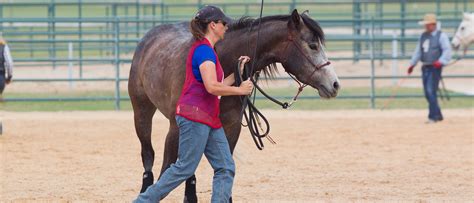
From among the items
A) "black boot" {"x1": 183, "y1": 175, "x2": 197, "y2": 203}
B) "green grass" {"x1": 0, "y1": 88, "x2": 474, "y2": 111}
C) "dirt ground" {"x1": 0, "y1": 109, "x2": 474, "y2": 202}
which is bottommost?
"green grass" {"x1": 0, "y1": 88, "x2": 474, "y2": 111}

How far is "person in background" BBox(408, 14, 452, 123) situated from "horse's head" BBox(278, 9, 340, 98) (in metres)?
9.00

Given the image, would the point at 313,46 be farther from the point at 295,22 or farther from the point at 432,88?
→ the point at 432,88

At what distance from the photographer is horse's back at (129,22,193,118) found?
7048 mm

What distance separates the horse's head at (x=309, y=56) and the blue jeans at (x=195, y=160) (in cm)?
85

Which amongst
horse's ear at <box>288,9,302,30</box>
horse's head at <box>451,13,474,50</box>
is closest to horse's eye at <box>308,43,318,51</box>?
horse's ear at <box>288,9,302,30</box>

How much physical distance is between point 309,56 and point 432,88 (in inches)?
366

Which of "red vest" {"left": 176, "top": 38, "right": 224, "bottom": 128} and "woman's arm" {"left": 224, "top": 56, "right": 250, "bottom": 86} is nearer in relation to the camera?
"red vest" {"left": 176, "top": 38, "right": 224, "bottom": 128}

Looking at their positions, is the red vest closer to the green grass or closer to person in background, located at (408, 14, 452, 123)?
person in background, located at (408, 14, 452, 123)

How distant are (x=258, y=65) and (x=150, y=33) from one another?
197 centimetres

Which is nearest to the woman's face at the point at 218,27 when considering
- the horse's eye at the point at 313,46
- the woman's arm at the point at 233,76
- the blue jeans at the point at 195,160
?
the woman's arm at the point at 233,76

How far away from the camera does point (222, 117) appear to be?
6.76m

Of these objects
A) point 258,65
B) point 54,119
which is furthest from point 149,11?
point 258,65

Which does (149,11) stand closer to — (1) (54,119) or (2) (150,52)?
(1) (54,119)

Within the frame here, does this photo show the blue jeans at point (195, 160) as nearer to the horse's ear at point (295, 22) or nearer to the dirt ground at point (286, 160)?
the horse's ear at point (295, 22)
